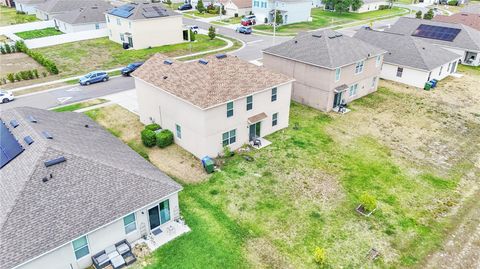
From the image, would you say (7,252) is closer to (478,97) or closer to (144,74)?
(144,74)

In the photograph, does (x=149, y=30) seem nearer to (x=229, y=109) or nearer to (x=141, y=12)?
(x=141, y=12)

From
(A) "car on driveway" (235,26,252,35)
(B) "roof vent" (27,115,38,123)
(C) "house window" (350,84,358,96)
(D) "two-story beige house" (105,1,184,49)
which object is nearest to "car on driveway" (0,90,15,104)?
(B) "roof vent" (27,115,38,123)

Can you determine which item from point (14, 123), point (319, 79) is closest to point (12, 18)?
point (14, 123)

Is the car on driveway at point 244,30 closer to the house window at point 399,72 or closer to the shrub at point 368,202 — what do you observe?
the house window at point 399,72

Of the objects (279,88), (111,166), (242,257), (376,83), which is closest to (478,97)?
(376,83)

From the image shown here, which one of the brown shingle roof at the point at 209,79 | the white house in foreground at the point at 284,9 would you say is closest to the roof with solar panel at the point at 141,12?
the white house in foreground at the point at 284,9

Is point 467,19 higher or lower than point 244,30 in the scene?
higher
